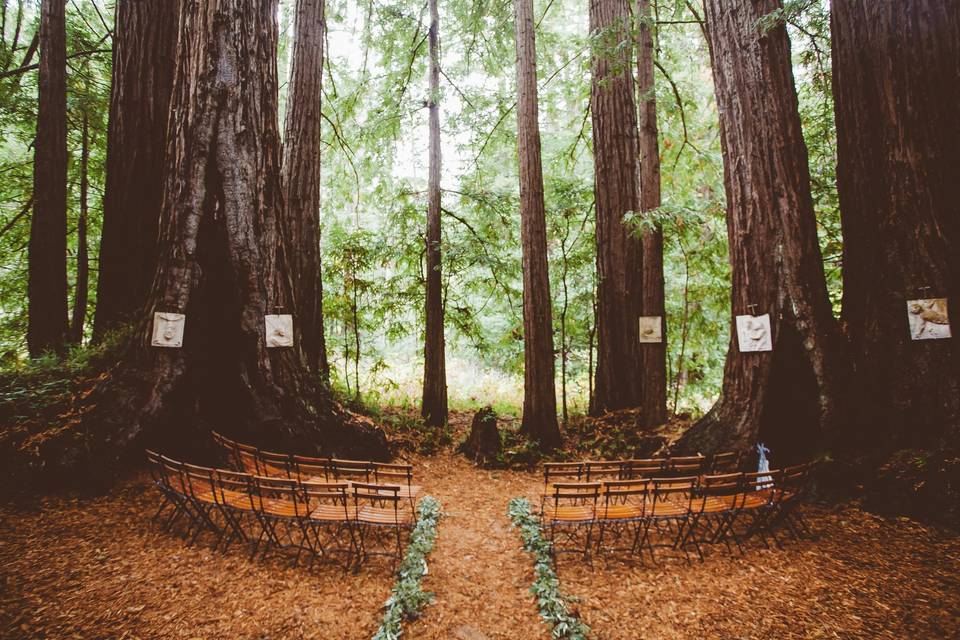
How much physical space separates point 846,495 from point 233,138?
7.54 metres

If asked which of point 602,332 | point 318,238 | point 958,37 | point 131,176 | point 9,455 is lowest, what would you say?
point 9,455

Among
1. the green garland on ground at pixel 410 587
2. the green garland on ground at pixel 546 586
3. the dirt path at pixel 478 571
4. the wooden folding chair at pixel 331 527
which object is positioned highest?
the wooden folding chair at pixel 331 527

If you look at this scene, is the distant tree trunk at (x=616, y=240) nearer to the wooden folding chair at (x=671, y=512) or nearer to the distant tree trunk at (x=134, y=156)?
the wooden folding chair at (x=671, y=512)

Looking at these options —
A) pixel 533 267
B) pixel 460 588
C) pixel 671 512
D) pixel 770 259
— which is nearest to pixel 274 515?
pixel 460 588

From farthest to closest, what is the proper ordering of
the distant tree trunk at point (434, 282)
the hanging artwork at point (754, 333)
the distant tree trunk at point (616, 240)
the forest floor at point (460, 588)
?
the distant tree trunk at point (434, 282)
the distant tree trunk at point (616, 240)
the hanging artwork at point (754, 333)
the forest floor at point (460, 588)

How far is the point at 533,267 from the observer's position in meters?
7.13

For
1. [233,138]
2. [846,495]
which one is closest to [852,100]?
[846,495]

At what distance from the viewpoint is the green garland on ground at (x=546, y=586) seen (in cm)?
303

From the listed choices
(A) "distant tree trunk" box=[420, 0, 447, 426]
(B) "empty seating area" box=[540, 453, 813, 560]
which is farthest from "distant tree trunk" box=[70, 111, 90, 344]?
(B) "empty seating area" box=[540, 453, 813, 560]

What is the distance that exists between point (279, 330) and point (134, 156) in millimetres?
3290

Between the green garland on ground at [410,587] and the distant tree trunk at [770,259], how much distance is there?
3.23m

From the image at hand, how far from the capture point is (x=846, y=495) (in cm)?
436

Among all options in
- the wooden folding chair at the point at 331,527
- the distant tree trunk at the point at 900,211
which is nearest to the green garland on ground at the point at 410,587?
the wooden folding chair at the point at 331,527

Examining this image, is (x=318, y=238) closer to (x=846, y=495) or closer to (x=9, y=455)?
(x=9, y=455)
